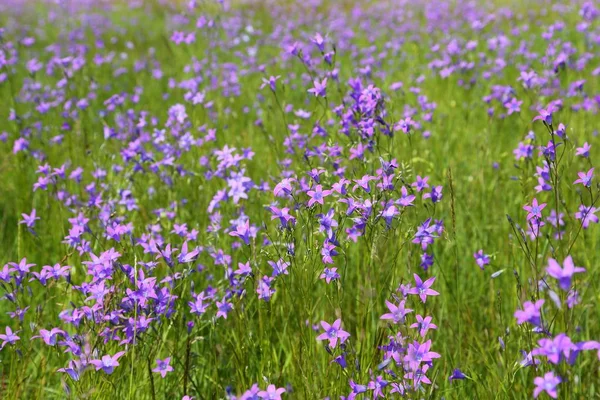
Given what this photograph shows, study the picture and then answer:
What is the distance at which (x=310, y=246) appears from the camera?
1812mm

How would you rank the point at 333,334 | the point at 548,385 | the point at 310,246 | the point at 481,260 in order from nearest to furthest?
1. the point at 548,385
2. the point at 333,334
3. the point at 310,246
4. the point at 481,260

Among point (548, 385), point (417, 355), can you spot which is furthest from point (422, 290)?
point (548, 385)

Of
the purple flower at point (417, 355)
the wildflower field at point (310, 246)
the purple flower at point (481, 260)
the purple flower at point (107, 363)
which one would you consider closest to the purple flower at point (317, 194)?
the wildflower field at point (310, 246)

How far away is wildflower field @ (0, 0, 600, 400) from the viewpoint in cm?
168

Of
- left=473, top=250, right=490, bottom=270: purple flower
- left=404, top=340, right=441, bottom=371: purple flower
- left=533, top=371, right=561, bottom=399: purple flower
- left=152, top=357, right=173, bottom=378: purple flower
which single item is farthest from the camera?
left=473, top=250, right=490, bottom=270: purple flower

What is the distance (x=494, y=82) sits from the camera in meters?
5.48

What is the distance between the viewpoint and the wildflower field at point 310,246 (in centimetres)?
168

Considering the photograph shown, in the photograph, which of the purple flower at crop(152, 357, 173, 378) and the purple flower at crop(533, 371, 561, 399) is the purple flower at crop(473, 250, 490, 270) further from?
the purple flower at crop(152, 357, 173, 378)

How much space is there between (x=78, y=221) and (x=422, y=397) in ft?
4.97

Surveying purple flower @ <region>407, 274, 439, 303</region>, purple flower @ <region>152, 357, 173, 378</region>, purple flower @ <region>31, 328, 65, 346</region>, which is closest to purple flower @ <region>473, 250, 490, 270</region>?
purple flower @ <region>407, 274, 439, 303</region>

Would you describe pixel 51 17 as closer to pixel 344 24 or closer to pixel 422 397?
pixel 344 24

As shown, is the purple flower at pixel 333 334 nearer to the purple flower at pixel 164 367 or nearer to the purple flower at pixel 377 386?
the purple flower at pixel 377 386

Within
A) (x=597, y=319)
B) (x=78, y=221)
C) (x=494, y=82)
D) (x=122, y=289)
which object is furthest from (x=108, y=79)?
(x=597, y=319)

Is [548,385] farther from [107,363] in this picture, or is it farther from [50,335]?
[50,335]
